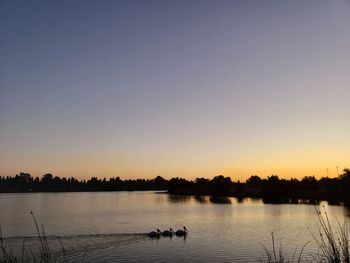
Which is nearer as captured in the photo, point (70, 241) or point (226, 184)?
point (70, 241)

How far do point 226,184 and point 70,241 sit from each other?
4459 inches

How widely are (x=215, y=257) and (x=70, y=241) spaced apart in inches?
426

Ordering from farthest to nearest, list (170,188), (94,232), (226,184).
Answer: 1. (170,188)
2. (226,184)
3. (94,232)

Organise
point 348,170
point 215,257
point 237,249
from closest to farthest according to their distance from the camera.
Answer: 1. point 215,257
2. point 237,249
3. point 348,170

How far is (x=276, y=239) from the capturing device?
29.7 m

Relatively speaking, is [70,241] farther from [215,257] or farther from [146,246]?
[215,257]

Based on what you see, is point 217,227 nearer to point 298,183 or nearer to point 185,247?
point 185,247

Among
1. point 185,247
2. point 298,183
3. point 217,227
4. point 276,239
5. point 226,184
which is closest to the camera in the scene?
point 185,247

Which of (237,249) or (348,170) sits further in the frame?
(348,170)

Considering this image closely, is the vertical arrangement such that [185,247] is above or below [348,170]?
below

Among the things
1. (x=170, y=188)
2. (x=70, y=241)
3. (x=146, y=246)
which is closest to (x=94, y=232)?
(x=70, y=241)

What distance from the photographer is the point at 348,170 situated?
79.8 meters

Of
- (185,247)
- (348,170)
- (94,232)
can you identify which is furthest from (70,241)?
(348,170)

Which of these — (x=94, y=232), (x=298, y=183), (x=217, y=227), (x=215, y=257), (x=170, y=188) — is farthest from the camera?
(x=170, y=188)
